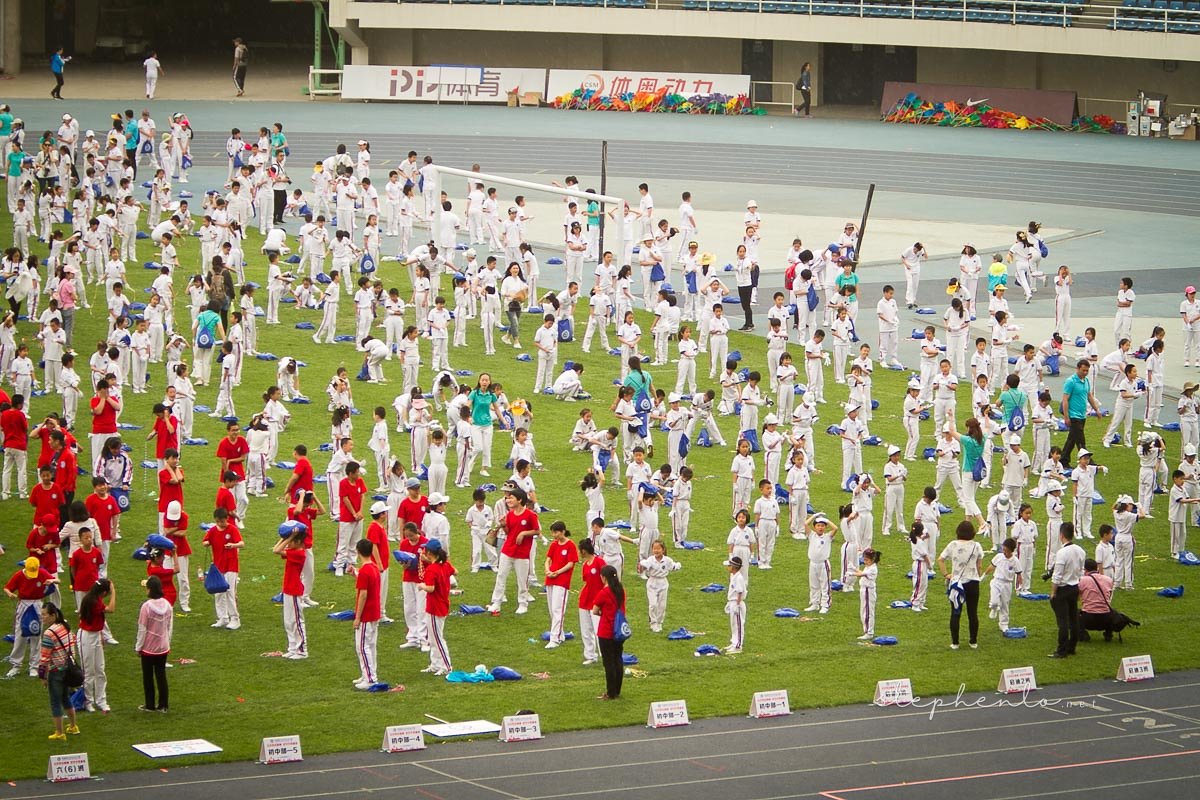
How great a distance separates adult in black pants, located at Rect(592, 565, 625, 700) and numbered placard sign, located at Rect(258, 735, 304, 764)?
11.1 feet

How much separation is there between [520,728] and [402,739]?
3.88 feet

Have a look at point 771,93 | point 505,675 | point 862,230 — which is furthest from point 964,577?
point 771,93

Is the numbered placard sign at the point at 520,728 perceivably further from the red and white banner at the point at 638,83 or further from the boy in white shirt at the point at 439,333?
the red and white banner at the point at 638,83

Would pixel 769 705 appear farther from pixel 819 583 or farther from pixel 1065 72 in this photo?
pixel 1065 72

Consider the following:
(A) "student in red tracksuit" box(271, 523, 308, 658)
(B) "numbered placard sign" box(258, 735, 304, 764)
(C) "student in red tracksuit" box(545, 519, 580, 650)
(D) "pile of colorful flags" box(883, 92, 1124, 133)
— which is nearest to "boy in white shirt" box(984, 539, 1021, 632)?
(C) "student in red tracksuit" box(545, 519, 580, 650)

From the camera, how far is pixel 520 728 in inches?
659

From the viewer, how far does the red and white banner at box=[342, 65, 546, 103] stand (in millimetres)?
59219

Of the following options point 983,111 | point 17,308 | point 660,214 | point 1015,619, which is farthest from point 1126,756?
point 983,111

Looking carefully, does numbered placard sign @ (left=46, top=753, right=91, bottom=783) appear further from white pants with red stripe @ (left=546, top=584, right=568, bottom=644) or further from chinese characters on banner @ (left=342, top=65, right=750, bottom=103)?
chinese characters on banner @ (left=342, top=65, right=750, bottom=103)

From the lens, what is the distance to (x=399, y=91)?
5938 centimetres

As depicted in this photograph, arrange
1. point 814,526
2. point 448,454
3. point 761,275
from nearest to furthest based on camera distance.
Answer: point 814,526
point 448,454
point 761,275

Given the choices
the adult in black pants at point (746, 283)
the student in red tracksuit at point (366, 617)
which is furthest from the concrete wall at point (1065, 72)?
the student in red tracksuit at point (366, 617)

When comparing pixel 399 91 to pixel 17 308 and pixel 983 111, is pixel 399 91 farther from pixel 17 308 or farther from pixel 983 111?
pixel 17 308

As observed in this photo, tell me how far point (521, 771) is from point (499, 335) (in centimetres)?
1810
